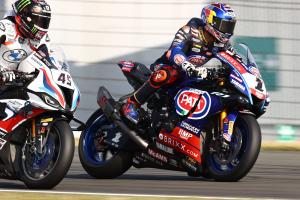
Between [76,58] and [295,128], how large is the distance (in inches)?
127

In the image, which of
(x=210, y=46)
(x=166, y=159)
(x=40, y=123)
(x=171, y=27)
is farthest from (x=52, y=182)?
(x=171, y=27)

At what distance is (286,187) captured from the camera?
956cm

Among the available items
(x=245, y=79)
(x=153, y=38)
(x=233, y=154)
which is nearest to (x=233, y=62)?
(x=245, y=79)

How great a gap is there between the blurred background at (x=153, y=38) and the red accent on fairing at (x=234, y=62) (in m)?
4.50

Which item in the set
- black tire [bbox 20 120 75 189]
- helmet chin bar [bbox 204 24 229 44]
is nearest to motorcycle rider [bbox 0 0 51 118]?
black tire [bbox 20 120 75 189]

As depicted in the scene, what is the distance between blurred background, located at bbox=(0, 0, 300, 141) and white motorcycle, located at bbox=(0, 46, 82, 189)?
225 inches

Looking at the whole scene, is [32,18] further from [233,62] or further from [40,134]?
[233,62]

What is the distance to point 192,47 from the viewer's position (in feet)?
33.8

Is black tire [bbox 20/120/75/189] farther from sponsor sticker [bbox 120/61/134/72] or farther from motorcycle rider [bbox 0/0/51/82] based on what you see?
sponsor sticker [bbox 120/61/134/72]

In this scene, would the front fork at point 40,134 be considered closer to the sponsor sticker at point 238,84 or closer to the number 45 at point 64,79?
the number 45 at point 64,79

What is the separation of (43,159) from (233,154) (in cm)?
190

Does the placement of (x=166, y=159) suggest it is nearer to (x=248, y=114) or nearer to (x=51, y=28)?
(x=248, y=114)

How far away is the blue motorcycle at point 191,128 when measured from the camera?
975 cm

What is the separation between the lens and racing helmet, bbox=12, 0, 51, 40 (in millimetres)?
9312
